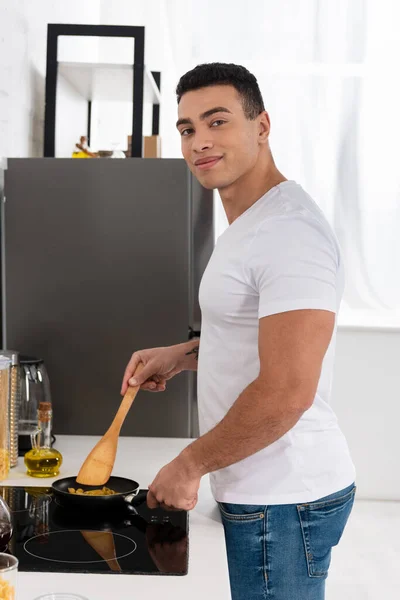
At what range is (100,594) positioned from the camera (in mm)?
940

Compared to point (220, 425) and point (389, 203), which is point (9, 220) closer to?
point (220, 425)

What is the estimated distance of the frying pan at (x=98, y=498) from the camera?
4.18ft

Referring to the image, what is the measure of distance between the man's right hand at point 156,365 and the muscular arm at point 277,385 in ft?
1.49

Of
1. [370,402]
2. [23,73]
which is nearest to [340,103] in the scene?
[370,402]

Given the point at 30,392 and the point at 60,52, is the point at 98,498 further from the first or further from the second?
the point at 60,52

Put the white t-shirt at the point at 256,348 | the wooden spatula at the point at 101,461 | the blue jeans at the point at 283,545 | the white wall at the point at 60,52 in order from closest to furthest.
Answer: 1. the white t-shirt at the point at 256,348
2. the blue jeans at the point at 283,545
3. the wooden spatula at the point at 101,461
4. the white wall at the point at 60,52

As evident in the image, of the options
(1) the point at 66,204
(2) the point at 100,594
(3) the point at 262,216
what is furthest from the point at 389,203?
(2) the point at 100,594

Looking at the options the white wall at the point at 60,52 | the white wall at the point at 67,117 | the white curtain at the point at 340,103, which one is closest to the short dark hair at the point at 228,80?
the white wall at the point at 60,52

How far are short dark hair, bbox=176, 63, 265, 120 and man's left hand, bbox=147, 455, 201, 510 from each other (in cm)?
61

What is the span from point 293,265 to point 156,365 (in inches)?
22.0

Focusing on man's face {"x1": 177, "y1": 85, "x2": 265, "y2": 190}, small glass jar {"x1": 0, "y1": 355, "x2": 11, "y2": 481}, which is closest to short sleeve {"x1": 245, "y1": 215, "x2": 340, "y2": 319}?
man's face {"x1": 177, "y1": 85, "x2": 265, "y2": 190}

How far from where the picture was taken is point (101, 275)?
6.62 ft

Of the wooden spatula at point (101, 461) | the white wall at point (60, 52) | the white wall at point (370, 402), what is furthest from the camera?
the white wall at point (370, 402)

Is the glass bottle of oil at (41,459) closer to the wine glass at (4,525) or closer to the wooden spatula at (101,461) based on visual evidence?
the wooden spatula at (101,461)
